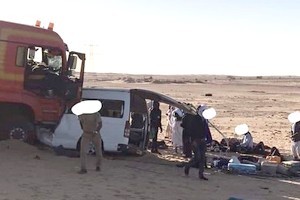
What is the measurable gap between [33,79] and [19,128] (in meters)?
1.33

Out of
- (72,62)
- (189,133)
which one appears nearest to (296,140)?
(189,133)

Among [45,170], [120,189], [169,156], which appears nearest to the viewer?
[120,189]

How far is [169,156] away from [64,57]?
160 inches

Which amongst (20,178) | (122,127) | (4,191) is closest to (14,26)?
(122,127)

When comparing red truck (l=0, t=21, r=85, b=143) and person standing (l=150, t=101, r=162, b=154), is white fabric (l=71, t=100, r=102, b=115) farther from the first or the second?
person standing (l=150, t=101, r=162, b=154)

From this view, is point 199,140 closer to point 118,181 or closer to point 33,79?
point 118,181

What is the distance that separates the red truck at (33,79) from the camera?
13562mm

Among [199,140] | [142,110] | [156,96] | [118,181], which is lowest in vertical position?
[118,181]

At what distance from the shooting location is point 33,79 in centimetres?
1418

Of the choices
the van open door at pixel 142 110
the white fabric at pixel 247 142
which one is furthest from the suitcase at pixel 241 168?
the white fabric at pixel 247 142

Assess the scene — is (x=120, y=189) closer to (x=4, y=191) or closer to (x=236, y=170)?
(x=4, y=191)

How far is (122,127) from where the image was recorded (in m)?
13.8

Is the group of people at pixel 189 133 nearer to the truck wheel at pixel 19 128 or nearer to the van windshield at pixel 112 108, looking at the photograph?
the van windshield at pixel 112 108

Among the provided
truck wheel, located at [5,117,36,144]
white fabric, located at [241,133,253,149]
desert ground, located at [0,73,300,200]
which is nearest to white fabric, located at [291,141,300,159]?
white fabric, located at [241,133,253,149]
